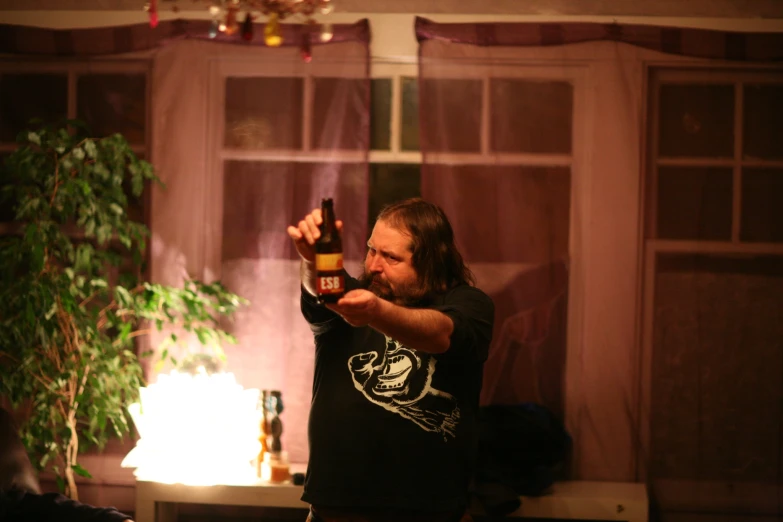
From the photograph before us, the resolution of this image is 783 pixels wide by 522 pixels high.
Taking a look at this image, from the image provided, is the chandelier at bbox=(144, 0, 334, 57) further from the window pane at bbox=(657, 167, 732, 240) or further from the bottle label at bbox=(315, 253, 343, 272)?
the window pane at bbox=(657, 167, 732, 240)

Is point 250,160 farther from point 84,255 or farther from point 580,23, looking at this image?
point 580,23

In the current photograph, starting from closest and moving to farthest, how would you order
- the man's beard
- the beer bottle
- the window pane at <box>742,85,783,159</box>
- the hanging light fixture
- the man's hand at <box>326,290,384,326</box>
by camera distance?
the man's hand at <box>326,290,384,326</box>, the beer bottle, the hanging light fixture, the man's beard, the window pane at <box>742,85,783,159</box>

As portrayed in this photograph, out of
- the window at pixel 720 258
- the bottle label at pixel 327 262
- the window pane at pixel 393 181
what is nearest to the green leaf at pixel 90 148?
the window pane at pixel 393 181

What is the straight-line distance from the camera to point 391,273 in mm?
2248

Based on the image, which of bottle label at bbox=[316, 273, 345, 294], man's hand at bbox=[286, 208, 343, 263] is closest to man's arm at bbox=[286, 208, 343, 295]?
man's hand at bbox=[286, 208, 343, 263]

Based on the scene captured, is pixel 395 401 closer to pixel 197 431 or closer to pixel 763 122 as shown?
pixel 197 431

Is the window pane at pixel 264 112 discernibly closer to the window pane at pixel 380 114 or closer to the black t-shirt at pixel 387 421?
the window pane at pixel 380 114

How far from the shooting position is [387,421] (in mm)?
2197

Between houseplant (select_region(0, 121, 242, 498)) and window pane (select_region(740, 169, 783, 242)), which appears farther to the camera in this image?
window pane (select_region(740, 169, 783, 242))

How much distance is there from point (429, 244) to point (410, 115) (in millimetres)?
1409

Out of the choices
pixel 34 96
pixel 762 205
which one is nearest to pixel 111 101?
pixel 34 96

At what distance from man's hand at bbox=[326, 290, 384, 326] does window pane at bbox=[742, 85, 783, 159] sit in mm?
2319

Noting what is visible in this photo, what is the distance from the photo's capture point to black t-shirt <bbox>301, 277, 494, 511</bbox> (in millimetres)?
2170

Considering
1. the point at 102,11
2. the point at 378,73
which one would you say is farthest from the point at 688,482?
the point at 102,11
